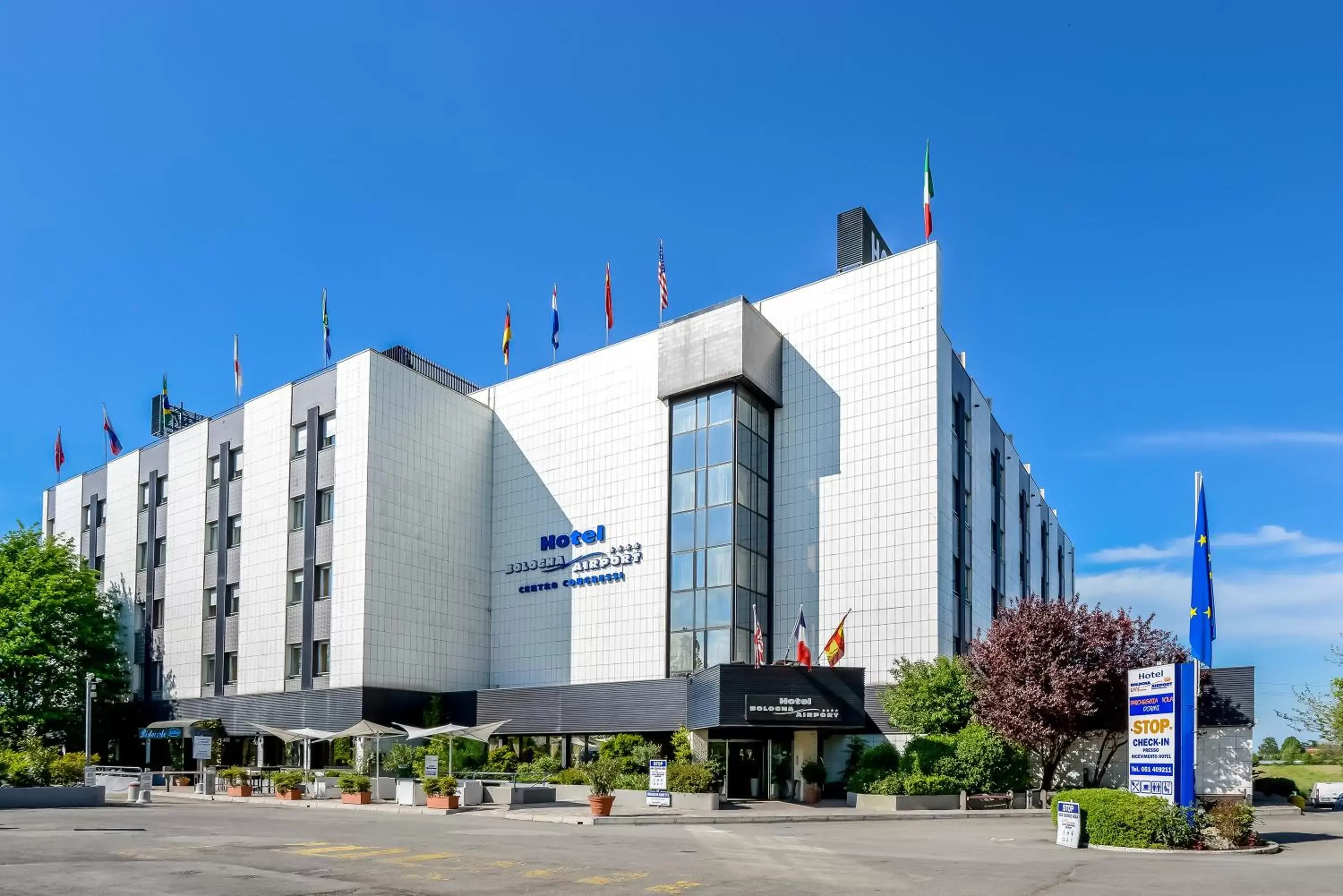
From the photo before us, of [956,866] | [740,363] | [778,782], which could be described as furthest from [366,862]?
[740,363]

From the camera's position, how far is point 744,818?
3616cm

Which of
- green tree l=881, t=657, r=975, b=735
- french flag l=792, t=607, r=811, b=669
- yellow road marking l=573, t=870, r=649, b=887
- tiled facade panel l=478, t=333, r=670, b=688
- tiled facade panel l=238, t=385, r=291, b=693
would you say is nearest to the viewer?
yellow road marking l=573, t=870, r=649, b=887

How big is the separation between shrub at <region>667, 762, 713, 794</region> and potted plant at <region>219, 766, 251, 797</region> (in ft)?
63.0

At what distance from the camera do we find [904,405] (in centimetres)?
4731

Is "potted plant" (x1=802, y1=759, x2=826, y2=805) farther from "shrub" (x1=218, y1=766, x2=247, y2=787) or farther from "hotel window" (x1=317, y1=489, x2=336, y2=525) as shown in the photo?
"hotel window" (x1=317, y1=489, x2=336, y2=525)

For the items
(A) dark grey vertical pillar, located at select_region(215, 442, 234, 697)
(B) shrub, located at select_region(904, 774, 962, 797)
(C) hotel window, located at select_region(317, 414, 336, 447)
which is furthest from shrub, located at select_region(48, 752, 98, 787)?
(B) shrub, located at select_region(904, 774, 962, 797)

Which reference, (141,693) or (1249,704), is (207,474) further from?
Result: (1249,704)

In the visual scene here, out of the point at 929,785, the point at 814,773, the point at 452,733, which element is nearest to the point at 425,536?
the point at 452,733

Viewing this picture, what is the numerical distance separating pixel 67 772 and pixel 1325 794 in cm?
6223

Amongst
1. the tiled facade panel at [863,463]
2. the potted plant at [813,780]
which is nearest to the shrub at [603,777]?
the potted plant at [813,780]

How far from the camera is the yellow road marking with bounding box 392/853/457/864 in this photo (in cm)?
2259

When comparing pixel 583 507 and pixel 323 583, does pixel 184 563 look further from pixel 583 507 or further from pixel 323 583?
pixel 583 507

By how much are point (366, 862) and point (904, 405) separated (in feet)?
101

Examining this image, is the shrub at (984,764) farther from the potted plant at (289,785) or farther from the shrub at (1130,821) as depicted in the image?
the potted plant at (289,785)
